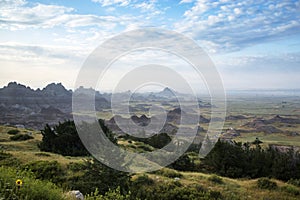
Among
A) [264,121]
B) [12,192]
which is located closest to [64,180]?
[12,192]

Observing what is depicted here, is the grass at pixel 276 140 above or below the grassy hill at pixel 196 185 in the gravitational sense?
below

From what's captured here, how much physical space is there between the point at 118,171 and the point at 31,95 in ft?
497

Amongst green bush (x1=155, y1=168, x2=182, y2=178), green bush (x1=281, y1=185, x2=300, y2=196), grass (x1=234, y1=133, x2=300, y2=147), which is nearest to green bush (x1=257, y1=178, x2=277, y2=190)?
green bush (x1=281, y1=185, x2=300, y2=196)

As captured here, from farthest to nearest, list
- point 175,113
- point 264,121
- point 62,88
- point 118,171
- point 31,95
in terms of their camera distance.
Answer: point 62,88 → point 31,95 → point 264,121 → point 175,113 → point 118,171

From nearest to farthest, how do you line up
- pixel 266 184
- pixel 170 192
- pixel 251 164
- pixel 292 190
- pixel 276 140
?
pixel 170 192 < pixel 292 190 < pixel 266 184 < pixel 251 164 < pixel 276 140

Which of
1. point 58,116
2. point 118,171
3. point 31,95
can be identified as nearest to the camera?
point 118,171

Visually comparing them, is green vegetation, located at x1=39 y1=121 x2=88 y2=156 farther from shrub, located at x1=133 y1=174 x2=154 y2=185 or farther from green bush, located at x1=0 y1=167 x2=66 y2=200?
green bush, located at x1=0 y1=167 x2=66 y2=200

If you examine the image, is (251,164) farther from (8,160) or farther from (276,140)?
(276,140)

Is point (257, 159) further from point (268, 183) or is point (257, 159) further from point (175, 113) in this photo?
point (175, 113)

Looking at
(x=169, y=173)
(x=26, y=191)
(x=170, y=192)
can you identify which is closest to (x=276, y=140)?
(x=169, y=173)

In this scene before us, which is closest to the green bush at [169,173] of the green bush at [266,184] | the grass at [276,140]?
the green bush at [266,184]

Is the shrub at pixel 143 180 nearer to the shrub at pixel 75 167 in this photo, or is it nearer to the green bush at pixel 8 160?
the shrub at pixel 75 167

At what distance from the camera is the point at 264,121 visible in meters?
130

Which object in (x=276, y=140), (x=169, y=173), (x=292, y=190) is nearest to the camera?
(x=292, y=190)
